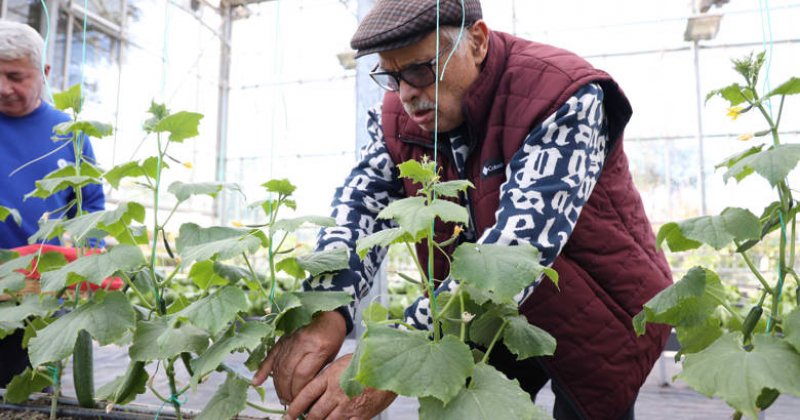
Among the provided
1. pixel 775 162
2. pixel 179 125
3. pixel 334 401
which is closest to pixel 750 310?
pixel 775 162

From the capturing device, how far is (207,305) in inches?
33.3

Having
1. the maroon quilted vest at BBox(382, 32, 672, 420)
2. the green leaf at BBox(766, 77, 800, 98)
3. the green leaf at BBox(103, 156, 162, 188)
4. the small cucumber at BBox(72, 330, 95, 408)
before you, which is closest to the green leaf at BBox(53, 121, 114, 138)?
the green leaf at BBox(103, 156, 162, 188)

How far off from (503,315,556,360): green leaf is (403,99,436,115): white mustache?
43cm

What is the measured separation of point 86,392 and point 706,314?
42.4 inches

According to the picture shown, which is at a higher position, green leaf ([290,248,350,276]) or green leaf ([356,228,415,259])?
green leaf ([356,228,415,259])

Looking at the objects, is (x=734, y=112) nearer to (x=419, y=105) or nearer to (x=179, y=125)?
(x=419, y=105)

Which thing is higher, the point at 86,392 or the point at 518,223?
the point at 518,223

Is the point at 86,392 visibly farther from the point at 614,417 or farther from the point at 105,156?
the point at 105,156

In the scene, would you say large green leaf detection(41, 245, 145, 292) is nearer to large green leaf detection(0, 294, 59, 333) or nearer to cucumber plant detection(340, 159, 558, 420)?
large green leaf detection(0, 294, 59, 333)

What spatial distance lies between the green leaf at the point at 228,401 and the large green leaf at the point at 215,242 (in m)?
0.19

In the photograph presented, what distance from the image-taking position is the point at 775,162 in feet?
2.18


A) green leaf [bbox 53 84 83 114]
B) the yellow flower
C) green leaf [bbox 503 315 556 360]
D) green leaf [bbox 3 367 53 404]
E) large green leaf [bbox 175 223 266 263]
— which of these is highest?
green leaf [bbox 53 84 83 114]

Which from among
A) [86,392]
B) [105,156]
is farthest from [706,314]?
[105,156]

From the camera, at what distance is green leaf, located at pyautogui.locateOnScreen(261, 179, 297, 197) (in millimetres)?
910
